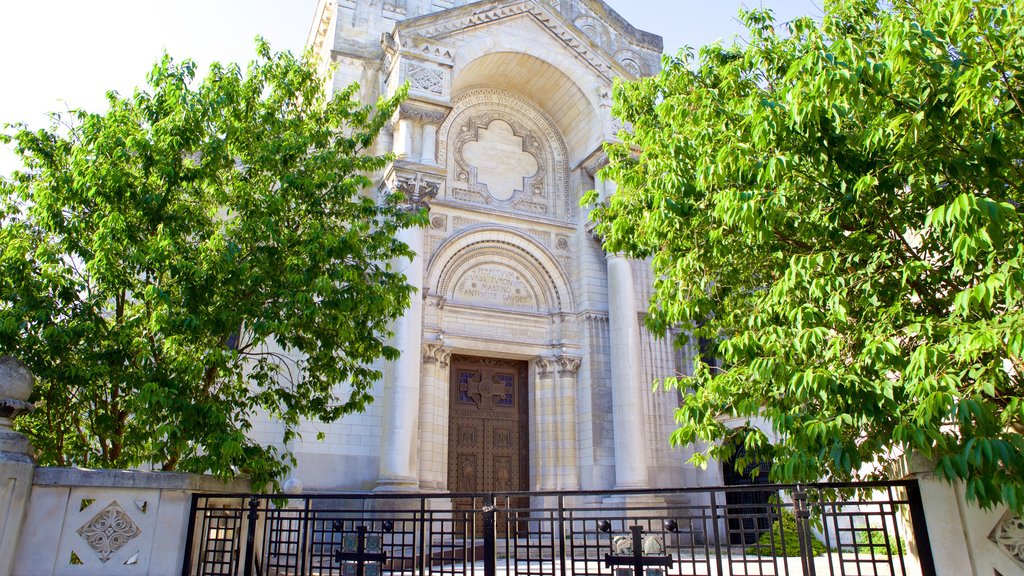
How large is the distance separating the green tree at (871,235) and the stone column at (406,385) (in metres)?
7.10

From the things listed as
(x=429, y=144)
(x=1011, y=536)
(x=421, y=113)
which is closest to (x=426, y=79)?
(x=421, y=113)

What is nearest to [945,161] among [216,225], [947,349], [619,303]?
[947,349]

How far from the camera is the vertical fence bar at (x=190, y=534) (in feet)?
22.1

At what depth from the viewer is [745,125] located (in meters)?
6.32

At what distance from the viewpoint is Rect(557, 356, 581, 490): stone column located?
15328 millimetres

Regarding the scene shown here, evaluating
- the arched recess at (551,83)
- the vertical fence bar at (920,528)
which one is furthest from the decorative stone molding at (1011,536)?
the arched recess at (551,83)

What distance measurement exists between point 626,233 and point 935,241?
344 cm

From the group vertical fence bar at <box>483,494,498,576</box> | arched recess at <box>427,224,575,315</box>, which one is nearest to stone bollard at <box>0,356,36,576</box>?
vertical fence bar at <box>483,494,498,576</box>

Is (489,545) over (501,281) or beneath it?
beneath

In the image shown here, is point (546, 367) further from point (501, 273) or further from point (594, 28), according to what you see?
point (594, 28)

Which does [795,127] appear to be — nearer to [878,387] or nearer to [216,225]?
[878,387]

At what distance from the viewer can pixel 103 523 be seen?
6.51 meters

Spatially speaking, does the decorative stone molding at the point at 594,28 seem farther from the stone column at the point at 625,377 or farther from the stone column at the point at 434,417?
the stone column at the point at 434,417

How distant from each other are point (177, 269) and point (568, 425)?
388 inches
